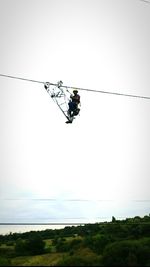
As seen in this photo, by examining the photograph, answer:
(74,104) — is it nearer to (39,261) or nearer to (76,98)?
(76,98)

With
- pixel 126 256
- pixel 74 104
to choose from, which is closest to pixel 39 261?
pixel 126 256

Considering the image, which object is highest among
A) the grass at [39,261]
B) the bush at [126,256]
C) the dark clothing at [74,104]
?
the dark clothing at [74,104]

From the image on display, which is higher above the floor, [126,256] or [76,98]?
[76,98]

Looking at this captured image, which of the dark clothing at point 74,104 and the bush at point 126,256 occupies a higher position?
the dark clothing at point 74,104

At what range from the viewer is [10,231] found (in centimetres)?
14350

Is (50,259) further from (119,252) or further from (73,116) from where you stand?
(73,116)

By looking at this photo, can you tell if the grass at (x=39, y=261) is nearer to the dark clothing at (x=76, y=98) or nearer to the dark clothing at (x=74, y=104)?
the dark clothing at (x=74, y=104)

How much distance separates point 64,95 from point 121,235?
41078 millimetres

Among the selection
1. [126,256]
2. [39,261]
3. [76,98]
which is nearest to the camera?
[76,98]

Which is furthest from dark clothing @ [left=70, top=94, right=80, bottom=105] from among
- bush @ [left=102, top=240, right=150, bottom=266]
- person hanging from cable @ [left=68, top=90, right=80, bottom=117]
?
bush @ [left=102, top=240, right=150, bottom=266]

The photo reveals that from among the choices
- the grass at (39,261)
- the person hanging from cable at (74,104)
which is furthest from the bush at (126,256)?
the person hanging from cable at (74,104)

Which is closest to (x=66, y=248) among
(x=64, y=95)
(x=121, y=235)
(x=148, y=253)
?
(x=121, y=235)

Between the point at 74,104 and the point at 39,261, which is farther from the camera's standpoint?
the point at 39,261

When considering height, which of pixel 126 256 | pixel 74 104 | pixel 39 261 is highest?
pixel 74 104
